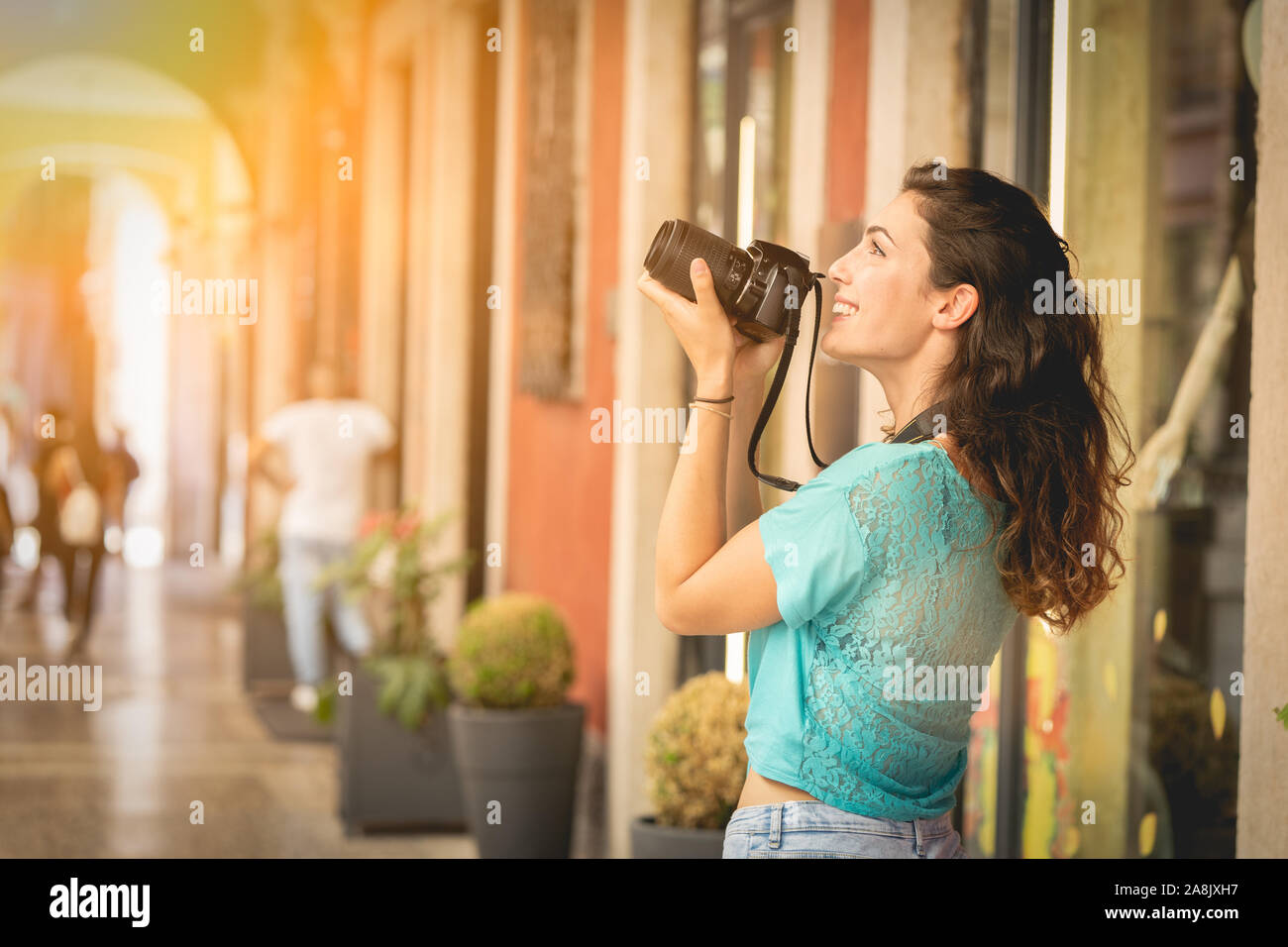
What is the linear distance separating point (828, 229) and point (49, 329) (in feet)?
72.0

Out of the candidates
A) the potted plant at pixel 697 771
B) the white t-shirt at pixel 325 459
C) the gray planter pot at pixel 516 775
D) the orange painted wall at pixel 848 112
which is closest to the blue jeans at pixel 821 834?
the potted plant at pixel 697 771

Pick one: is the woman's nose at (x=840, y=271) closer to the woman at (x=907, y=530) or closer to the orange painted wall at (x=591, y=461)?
the woman at (x=907, y=530)

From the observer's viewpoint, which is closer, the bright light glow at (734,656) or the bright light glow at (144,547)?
the bright light glow at (734,656)

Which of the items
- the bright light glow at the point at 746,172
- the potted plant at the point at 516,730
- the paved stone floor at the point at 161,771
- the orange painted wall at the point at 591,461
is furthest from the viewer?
the orange painted wall at the point at 591,461

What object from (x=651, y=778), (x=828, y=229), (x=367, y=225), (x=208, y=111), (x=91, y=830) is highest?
(x=208, y=111)

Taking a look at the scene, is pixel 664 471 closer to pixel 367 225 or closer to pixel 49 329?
pixel 367 225

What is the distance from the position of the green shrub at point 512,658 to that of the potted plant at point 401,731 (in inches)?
17.9

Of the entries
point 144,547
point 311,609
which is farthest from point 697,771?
point 144,547

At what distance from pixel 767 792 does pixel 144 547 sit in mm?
18043

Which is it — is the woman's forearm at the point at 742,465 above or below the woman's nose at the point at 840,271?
below

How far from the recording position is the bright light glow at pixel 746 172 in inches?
179

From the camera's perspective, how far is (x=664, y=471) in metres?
4.86

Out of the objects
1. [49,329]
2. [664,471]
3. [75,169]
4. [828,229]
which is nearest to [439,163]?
[664,471]

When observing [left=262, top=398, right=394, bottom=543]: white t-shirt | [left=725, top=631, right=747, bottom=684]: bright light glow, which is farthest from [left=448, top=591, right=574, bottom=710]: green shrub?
[left=262, top=398, right=394, bottom=543]: white t-shirt
